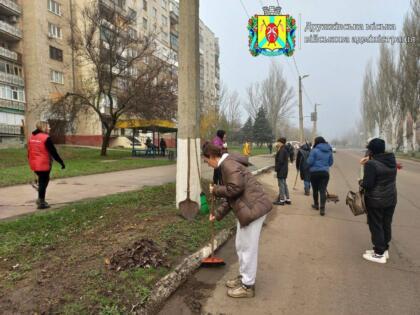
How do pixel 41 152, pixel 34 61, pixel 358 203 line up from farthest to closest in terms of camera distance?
pixel 34 61 → pixel 41 152 → pixel 358 203

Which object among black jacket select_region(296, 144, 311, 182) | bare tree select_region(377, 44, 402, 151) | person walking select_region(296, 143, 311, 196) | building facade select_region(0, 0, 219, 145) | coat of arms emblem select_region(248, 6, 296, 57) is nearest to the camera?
person walking select_region(296, 143, 311, 196)

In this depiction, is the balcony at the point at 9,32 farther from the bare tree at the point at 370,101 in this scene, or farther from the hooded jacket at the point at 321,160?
the bare tree at the point at 370,101

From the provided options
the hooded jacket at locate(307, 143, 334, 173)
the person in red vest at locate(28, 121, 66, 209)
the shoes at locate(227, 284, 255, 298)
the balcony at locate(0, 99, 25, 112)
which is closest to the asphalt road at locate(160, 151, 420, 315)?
the shoes at locate(227, 284, 255, 298)

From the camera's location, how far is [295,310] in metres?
3.39

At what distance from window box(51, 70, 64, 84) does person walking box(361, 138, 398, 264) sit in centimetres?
4028

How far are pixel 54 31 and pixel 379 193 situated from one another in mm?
42576

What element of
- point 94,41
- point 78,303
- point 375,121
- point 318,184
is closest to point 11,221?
point 78,303

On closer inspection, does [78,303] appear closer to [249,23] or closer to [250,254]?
[250,254]

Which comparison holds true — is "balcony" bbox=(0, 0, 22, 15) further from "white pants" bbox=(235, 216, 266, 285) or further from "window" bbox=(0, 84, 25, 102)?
"white pants" bbox=(235, 216, 266, 285)

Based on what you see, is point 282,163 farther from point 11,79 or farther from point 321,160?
point 11,79

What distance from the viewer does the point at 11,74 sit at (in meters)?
34.5

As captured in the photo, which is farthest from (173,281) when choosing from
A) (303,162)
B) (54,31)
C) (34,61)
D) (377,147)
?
(54,31)

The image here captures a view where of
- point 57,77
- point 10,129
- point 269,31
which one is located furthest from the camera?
point 57,77

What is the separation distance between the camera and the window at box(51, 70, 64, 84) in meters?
38.6
